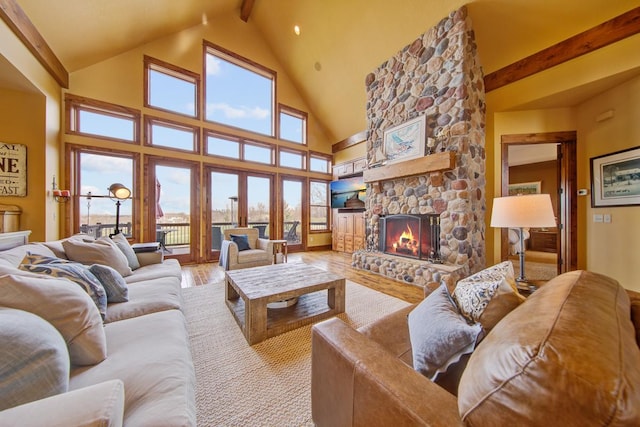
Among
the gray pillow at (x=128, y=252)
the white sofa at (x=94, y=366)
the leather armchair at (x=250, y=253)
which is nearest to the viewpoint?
the white sofa at (x=94, y=366)

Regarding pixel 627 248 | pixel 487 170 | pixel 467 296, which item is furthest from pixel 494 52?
pixel 467 296

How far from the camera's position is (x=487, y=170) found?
11.9ft

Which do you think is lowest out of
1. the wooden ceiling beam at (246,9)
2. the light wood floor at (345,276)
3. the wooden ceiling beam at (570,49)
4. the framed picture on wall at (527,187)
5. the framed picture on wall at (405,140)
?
the light wood floor at (345,276)

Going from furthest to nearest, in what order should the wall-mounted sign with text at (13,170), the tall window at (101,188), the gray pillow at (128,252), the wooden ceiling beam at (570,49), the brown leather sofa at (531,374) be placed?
the tall window at (101,188)
the wall-mounted sign with text at (13,170)
the gray pillow at (128,252)
the wooden ceiling beam at (570,49)
the brown leather sofa at (531,374)

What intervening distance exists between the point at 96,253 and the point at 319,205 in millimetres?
5169

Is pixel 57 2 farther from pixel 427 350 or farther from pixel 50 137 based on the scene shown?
pixel 427 350

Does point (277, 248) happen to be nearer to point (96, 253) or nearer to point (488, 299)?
point (96, 253)

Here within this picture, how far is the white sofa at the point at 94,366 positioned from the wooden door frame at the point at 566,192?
435cm

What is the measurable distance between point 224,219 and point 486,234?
5.17m

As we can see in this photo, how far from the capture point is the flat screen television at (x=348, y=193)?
590 cm

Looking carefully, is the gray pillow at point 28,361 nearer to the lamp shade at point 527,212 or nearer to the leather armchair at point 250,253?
the lamp shade at point 527,212

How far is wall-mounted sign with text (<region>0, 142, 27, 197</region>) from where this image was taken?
2885 millimetres

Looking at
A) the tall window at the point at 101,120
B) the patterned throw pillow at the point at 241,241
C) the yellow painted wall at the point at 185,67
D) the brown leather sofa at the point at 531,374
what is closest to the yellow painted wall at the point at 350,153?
the yellow painted wall at the point at 185,67

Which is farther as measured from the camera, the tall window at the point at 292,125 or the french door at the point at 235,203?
the tall window at the point at 292,125
